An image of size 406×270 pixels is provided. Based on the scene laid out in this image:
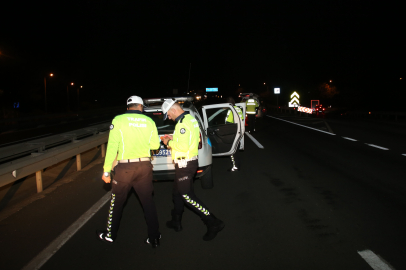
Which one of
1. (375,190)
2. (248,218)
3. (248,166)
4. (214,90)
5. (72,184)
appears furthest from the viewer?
(214,90)

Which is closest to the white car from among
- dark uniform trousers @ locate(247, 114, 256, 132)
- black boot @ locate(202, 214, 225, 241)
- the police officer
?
the police officer

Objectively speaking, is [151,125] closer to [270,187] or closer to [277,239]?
[277,239]

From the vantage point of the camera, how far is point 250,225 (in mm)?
5488

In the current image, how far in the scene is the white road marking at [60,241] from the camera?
4324 mm

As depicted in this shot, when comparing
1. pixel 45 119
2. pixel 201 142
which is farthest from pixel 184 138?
pixel 45 119

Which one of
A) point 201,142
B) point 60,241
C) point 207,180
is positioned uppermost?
point 201,142

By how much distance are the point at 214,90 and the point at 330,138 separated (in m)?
109

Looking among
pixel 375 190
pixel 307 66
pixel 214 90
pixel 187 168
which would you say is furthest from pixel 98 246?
pixel 214 90

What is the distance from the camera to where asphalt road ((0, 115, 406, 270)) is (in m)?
4.34

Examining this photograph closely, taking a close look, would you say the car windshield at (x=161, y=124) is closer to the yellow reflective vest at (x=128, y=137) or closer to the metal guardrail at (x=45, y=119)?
the yellow reflective vest at (x=128, y=137)

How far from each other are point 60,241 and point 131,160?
154 cm

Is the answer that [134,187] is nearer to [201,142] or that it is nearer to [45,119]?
[201,142]

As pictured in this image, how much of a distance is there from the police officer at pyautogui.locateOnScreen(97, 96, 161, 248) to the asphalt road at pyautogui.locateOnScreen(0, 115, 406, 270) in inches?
14.6

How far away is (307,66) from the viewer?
247 feet
